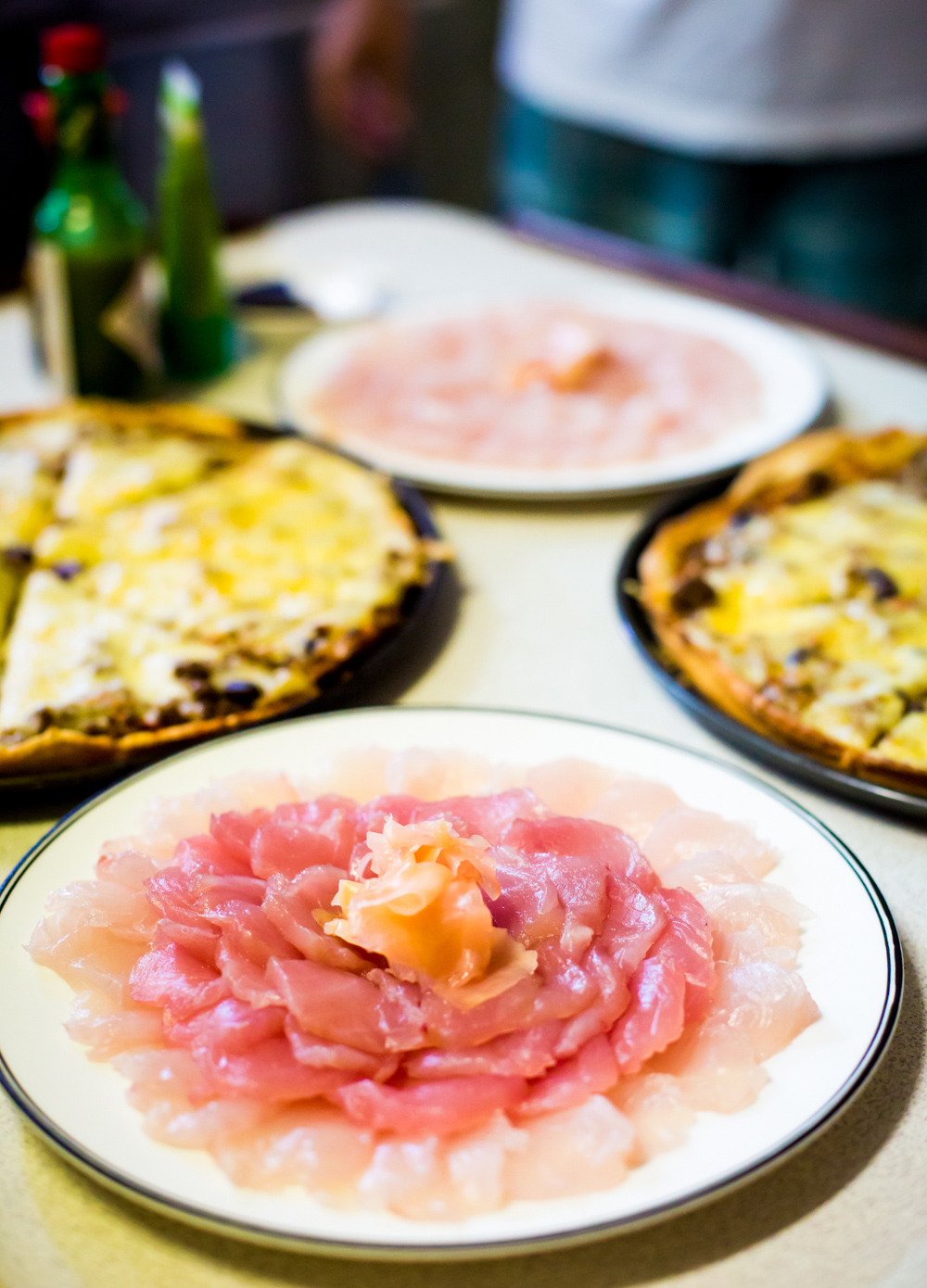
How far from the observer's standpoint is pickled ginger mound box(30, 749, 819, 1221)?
2.55ft

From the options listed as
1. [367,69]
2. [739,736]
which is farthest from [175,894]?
[367,69]

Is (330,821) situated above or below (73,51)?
below

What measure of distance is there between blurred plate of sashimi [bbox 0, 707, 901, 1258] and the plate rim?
6.0 inches

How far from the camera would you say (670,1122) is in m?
0.80

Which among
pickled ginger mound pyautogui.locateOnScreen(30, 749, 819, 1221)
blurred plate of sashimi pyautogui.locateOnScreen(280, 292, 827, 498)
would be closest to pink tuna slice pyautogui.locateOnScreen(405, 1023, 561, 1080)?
pickled ginger mound pyautogui.locateOnScreen(30, 749, 819, 1221)

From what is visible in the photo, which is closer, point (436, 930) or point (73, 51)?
point (436, 930)

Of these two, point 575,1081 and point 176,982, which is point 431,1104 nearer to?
point 575,1081

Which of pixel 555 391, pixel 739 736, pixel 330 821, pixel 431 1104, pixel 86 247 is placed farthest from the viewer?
pixel 555 391

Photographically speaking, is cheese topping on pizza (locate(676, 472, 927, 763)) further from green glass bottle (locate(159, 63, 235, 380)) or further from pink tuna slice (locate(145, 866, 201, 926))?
green glass bottle (locate(159, 63, 235, 380))

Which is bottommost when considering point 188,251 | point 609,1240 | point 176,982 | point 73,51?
point 609,1240

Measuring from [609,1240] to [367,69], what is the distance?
4.27m

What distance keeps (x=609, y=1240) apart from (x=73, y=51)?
5.77 feet

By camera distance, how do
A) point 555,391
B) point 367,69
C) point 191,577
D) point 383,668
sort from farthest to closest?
point 367,69 → point 555,391 → point 191,577 → point 383,668

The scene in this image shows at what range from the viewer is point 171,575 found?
4.95ft
